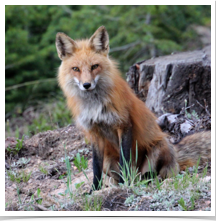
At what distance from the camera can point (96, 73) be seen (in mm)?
4203

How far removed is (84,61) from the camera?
13.7 ft

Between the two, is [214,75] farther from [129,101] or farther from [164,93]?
[164,93]

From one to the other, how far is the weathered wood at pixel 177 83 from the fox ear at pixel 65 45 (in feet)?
8.04

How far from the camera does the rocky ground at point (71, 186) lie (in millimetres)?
3463

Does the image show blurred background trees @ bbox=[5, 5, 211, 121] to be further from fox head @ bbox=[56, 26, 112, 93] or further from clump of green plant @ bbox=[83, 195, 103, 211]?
clump of green plant @ bbox=[83, 195, 103, 211]

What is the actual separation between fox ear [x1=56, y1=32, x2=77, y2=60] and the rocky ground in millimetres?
1340

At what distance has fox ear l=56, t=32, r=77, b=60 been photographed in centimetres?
432

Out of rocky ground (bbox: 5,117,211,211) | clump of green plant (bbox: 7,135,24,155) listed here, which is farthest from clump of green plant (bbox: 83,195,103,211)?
clump of green plant (bbox: 7,135,24,155)

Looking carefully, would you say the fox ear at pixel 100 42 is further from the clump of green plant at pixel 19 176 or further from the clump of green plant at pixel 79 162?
the clump of green plant at pixel 19 176

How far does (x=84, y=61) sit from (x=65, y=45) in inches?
17.3

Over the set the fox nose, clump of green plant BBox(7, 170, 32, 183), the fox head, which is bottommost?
clump of green plant BBox(7, 170, 32, 183)

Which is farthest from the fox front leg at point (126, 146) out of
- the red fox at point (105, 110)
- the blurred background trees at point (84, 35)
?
the blurred background trees at point (84, 35)
